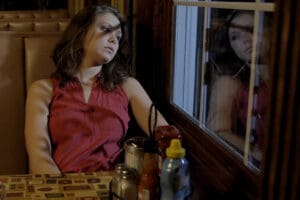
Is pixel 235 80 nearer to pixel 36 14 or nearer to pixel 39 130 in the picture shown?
pixel 39 130

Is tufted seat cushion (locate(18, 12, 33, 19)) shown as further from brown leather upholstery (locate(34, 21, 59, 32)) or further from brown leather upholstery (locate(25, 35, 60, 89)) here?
brown leather upholstery (locate(25, 35, 60, 89))

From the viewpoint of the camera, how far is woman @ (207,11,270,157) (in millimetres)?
1081

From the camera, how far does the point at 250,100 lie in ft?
3.67

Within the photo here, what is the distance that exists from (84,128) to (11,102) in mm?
390

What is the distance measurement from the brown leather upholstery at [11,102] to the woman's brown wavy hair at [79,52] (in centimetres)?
19

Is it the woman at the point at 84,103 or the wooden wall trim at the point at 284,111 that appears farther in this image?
the woman at the point at 84,103

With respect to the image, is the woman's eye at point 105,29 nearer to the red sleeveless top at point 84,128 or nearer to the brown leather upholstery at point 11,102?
the red sleeveless top at point 84,128

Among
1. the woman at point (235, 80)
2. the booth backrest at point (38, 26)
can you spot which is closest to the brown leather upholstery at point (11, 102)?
the booth backrest at point (38, 26)

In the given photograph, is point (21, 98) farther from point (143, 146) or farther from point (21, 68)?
point (143, 146)

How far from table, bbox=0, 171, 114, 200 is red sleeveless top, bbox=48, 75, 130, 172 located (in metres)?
0.32

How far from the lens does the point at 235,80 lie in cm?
125

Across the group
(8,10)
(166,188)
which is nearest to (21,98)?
(166,188)

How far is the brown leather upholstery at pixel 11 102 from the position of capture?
1794mm

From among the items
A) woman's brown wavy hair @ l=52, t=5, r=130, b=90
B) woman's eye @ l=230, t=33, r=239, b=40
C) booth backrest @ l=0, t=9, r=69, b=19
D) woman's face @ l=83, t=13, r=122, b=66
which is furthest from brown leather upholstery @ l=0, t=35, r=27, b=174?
booth backrest @ l=0, t=9, r=69, b=19
